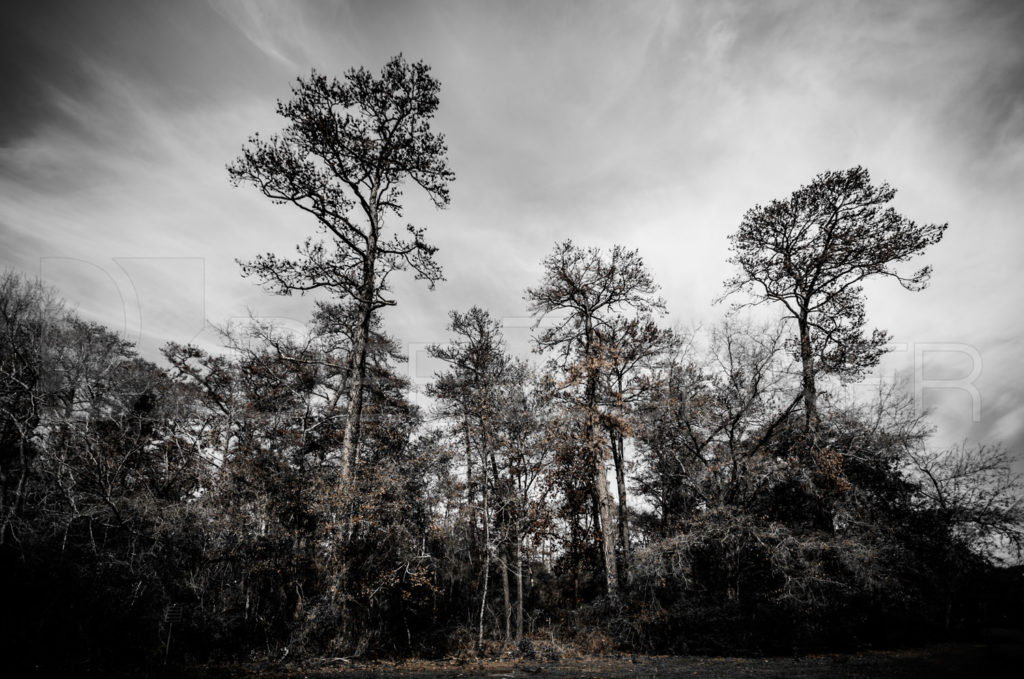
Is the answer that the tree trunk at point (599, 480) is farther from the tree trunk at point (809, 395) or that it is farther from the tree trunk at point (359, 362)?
the tree trunk at point (359, 362)

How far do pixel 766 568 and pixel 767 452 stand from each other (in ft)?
9.79

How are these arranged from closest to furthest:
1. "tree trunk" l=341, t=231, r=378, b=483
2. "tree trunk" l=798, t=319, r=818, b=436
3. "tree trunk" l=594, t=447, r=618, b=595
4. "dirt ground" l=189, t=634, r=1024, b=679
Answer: "dirt ground" l=189, t=634, r=1024, b=679, "tree trunk" l=341, t=231, r=378, b=483, "tree trunk" l=798, t=319, r=818, b=436, "tree trunk" l=594, t=447, r=618, b=595

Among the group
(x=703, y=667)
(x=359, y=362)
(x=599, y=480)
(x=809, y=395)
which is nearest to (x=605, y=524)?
(x=599, y=480)

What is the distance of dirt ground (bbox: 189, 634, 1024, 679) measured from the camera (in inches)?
293

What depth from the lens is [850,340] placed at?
12766 mm

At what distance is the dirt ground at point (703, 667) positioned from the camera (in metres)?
7.44

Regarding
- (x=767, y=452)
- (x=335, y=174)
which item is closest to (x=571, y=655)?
(x=767, y=452)

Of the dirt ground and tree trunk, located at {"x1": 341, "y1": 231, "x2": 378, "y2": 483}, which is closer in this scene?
the dirt ground

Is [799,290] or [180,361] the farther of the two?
[180,361]

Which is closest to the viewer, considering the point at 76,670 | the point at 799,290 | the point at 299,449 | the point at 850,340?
the point at 76,670

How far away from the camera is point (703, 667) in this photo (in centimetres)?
889

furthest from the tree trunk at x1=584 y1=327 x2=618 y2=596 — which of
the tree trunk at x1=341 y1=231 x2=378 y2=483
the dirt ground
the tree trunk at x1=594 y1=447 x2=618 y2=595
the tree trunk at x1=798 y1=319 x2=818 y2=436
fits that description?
the tree trunk at x1=341 y1=231 x2=378 y2=483

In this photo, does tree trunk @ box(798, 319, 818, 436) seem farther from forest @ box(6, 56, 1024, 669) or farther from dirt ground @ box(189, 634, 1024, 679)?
dirt ground @ box(189, 634, 1024, 679)

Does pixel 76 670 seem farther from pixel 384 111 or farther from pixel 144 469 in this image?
pixel 384 111
